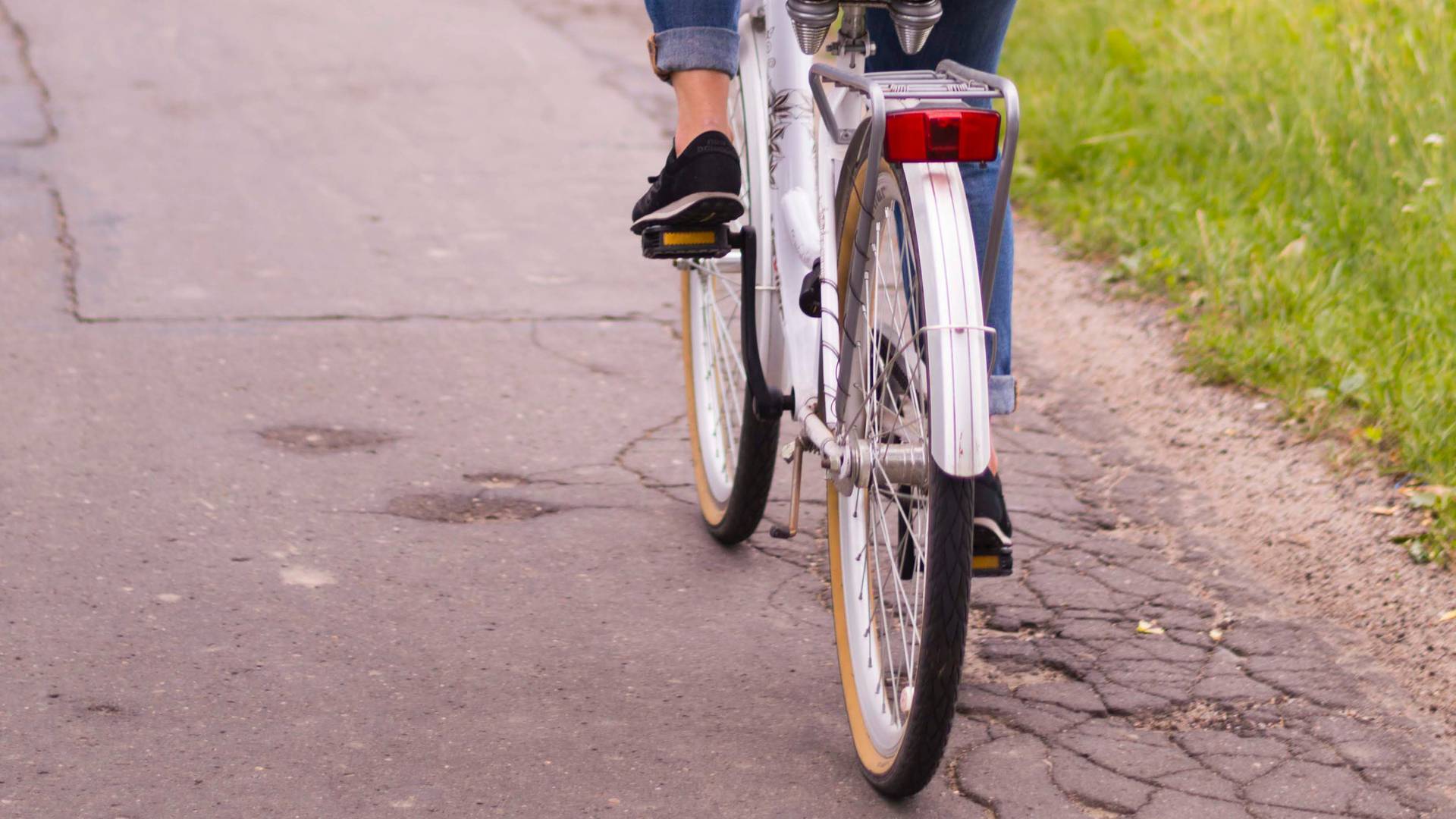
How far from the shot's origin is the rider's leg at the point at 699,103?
2.82m

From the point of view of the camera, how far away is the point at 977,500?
2.68 m

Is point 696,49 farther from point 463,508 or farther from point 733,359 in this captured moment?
point 463,508

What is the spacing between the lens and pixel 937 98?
228 cm

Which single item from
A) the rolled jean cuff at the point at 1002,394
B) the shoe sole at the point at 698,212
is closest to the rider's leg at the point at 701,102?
the shoe sole at the point at 698,212

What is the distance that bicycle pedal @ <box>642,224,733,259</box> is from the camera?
294cm

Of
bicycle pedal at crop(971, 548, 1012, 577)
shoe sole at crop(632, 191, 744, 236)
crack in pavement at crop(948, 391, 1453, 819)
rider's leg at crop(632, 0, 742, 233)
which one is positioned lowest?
crack in pavement at crop(948, 391, 1453, 819)

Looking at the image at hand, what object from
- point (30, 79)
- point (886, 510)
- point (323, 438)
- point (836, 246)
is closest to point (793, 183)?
point (836, 246)

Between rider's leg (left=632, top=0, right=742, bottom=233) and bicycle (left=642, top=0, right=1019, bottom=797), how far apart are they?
7 centimetres

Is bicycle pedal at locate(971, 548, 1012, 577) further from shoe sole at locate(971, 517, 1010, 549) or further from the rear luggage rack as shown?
the rear luggage rack

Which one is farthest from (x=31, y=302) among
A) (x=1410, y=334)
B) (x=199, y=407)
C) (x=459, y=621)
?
(x=1410, y=334)

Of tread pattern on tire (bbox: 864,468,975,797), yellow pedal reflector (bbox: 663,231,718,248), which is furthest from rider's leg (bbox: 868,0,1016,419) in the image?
tread pattern on tire (bbox: 864,468,975,797)

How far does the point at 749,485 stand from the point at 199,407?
1.68 meters

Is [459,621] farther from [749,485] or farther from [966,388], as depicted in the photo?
[966,388]

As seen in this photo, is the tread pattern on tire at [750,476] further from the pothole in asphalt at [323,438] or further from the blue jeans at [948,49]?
the pothole in asphalt at [323,438]
